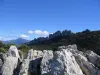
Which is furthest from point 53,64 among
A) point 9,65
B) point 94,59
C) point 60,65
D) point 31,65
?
point 94,59

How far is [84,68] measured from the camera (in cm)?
3372

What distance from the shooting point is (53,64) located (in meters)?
31.7

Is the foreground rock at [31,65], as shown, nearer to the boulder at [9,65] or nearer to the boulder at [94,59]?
the boulder at [9,65]

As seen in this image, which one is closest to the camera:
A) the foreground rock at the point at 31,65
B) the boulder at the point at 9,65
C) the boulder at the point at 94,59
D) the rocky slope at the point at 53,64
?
the rocky slope at the point at 53,64

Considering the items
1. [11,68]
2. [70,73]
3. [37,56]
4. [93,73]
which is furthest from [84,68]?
[11,68]

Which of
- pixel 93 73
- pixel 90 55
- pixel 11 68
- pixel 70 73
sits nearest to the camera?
pixel 70 73

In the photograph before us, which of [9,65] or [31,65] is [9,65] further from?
[31,65]

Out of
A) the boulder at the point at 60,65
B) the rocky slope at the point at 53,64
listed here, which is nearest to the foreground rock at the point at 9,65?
the rocky slope at the point at 53,64

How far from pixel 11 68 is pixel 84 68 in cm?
931

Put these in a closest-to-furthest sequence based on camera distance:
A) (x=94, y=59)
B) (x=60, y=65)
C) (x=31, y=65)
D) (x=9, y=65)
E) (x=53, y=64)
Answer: (x=60, y=65)
(x=53, y=64)
(x=31, y=65)
(x=9, y=65)
(x=94, y=59)

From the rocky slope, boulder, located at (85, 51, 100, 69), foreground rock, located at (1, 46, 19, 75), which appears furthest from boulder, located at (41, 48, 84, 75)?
foreground rock, located at (1, 46, 19, 75)

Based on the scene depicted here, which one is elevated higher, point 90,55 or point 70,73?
point 90,55

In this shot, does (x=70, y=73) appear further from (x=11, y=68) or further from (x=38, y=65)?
(x=11, y=68)

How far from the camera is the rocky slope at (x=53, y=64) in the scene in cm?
3122
